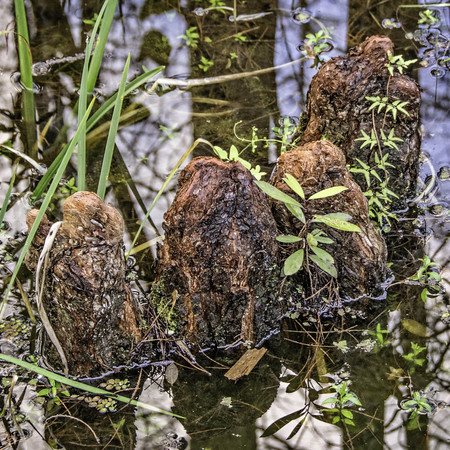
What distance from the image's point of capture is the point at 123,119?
472 cm

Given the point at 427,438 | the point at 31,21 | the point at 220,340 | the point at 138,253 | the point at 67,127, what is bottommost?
the point at 427,438

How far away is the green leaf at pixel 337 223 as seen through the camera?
305 cm

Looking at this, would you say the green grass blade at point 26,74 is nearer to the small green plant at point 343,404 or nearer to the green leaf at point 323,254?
the green leaf at point 323,254

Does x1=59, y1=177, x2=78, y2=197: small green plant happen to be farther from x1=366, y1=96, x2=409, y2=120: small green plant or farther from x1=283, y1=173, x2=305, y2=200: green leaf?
x1=366, y1=96, x2=409, y2=120: small green plant

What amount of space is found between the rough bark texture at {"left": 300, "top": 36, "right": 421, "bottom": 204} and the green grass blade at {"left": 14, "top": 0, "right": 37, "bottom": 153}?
182 centimetres

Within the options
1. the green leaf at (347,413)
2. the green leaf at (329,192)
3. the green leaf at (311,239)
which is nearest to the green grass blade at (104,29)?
the green leaf at (329,192)

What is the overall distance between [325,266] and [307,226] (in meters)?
0.22

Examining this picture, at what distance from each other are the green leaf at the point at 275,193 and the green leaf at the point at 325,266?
0.28 metres

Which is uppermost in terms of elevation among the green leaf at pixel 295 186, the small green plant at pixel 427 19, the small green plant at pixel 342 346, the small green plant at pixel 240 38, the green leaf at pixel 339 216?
the small green plant at pixel 427 19

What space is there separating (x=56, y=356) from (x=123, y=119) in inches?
85.9

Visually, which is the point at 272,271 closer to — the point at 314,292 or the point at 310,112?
the point at 314,292

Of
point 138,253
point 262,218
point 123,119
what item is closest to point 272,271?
point 262,218

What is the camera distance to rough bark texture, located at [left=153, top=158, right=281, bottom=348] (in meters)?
2.96

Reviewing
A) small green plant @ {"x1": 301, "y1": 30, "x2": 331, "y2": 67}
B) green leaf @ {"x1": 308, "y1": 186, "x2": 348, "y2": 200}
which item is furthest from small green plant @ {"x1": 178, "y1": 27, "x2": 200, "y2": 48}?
green leaf @ {"x1": 308, "y1": 186, "x2": 348, "y2": 200}
